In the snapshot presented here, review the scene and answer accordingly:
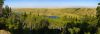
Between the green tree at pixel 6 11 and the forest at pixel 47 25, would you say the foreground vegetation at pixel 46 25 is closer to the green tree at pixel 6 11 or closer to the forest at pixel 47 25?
the forest at pixel 47 25

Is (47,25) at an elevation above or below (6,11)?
below

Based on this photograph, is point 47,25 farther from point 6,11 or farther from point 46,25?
point 6,11

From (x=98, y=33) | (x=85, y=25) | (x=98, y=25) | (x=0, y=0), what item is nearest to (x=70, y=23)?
(x=85, y=25)

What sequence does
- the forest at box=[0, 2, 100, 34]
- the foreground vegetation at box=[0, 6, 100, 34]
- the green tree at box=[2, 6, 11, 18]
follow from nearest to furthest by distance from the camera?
1. the forest at box=[0, 2, 100, 34]
2. the foreground vegetation at box=[0, 6, 100, 34]
3. the green tree at box=[2, 6, 11, 18]

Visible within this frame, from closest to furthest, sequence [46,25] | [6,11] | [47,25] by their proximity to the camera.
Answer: [46,25]
[47,25]
[6,11]

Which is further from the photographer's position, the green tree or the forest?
the green tree

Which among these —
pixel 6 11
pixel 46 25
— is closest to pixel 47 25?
pixel 46 25

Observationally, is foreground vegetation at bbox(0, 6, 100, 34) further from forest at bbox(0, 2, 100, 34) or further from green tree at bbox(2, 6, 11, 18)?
green tree at bbox(2, 6, 11, 18)

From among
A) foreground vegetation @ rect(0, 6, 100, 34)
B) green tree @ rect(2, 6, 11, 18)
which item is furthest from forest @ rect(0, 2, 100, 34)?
green tree @ rect(2, 6, 11, 18)

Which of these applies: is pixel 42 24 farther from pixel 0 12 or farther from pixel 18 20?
pixel 0 12

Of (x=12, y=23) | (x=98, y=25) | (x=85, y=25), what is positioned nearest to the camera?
(x=98, y=25)

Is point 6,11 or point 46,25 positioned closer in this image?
point 46,25
